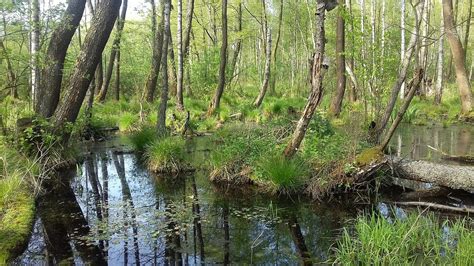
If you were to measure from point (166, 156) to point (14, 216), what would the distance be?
392 centimetres

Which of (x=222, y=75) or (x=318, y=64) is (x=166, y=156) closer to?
(x=318, y=64)

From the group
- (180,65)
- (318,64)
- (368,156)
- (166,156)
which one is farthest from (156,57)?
(368,156)

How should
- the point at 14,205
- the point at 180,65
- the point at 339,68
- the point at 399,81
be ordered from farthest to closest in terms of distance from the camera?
the point at 339,68 → the point at 180,65 → the point at 399,81 → the point at 14,205

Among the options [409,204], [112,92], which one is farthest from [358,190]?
[112,92]

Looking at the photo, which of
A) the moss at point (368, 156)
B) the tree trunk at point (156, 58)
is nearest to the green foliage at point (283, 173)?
the moss at point (368, 156)

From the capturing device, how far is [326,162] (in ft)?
24.9

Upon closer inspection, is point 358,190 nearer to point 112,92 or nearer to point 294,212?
point 294,212

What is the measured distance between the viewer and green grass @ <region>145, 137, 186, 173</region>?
941 centimetres

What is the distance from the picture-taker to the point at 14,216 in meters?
5.91

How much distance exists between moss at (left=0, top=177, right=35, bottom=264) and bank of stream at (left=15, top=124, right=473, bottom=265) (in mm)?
164

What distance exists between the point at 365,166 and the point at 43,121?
6438mm

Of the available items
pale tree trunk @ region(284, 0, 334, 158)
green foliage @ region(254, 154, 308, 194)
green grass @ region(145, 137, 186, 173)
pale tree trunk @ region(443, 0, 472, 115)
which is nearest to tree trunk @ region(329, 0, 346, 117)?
pale tree trunk @ region(443, 0, 472, 115)

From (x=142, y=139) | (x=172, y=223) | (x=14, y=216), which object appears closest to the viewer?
(x=14, y=216)

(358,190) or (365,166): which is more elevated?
(365,166)
